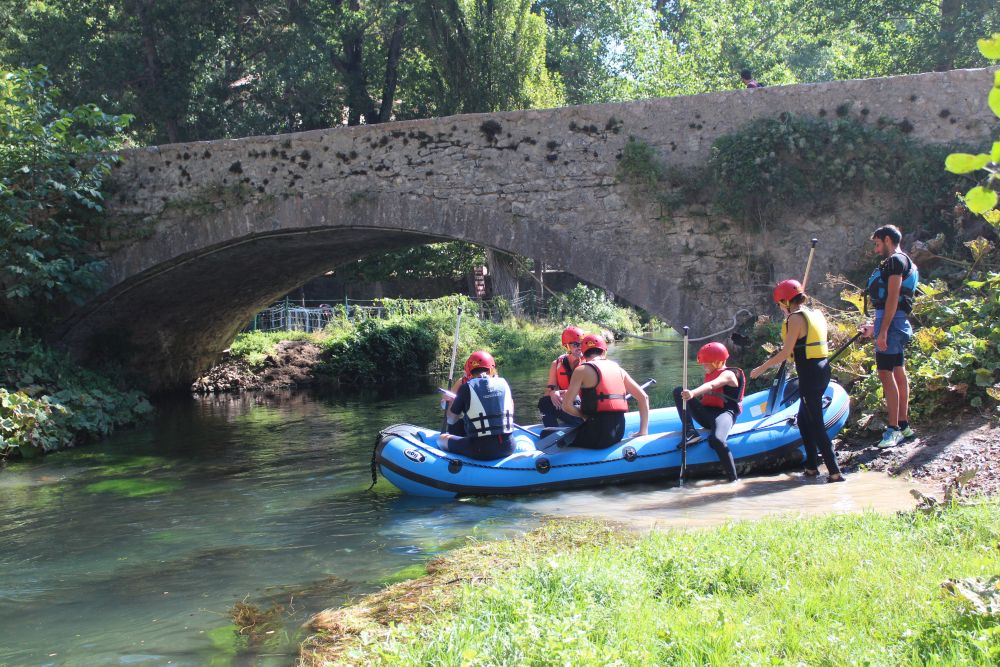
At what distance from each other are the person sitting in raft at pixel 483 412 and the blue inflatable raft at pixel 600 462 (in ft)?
0.30

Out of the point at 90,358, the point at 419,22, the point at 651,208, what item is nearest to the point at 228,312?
the point at 90,358

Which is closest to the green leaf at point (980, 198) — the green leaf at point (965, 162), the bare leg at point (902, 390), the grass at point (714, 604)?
the green leaf at point (965, 162)

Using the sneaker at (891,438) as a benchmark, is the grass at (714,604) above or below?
below

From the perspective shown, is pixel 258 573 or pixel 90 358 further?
pixel 90 358

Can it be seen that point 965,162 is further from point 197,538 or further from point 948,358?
point 197,538

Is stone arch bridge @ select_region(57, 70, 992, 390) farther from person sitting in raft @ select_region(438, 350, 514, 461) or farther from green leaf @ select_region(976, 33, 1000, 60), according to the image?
green leaf @ select_region(976, 33, 1000, 60)

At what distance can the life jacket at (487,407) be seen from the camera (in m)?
7.18

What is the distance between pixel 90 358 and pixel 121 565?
28.5ft

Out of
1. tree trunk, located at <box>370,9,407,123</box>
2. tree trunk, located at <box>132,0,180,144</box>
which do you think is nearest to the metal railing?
Result: tree trunk, located at <box>370,9,407,123</box>

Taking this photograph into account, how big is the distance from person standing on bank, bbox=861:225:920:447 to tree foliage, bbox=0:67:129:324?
9.54 m

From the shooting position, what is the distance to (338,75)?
22500 millimetres

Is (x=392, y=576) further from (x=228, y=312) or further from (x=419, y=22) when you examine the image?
(x=419, y=22)

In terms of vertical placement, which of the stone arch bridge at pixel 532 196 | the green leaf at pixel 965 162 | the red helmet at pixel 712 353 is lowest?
the red helmet at pixel 712 353

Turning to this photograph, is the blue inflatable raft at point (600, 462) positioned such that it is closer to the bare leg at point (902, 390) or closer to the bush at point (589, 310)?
the bare leg at point (902, 390)
